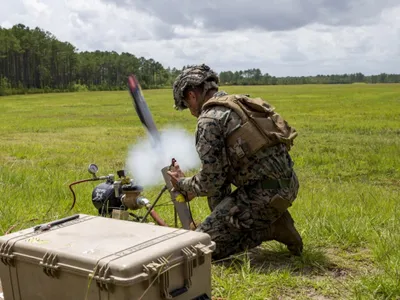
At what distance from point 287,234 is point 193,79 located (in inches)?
58.0

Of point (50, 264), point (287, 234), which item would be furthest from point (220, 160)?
point (50, 264)

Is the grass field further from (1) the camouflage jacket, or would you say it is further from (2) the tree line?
(2) the tree line

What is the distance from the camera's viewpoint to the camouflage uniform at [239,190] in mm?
3953

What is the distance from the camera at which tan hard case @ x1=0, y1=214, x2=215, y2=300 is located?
7.90ft

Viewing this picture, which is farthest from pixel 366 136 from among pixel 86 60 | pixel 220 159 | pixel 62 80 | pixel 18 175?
pixel 62 80

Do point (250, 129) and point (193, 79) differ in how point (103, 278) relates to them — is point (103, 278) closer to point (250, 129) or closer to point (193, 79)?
point (250, 129)

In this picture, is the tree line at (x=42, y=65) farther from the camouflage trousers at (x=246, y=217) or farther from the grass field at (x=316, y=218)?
the camouflage trousers at (x=246, y=217)

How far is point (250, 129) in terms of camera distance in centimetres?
391

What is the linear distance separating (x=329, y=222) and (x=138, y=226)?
93.5 inches

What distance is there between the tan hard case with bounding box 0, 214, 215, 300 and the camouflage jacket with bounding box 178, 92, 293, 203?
112 cm

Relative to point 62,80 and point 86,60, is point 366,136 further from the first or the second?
point 62,80

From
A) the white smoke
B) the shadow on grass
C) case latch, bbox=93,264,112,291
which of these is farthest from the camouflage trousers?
case latch, bbox=93,264,112,291

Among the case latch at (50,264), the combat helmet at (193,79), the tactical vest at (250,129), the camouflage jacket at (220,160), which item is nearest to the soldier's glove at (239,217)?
the camouflage jacket at (220,160)

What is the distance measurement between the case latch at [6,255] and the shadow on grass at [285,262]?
174 cm
